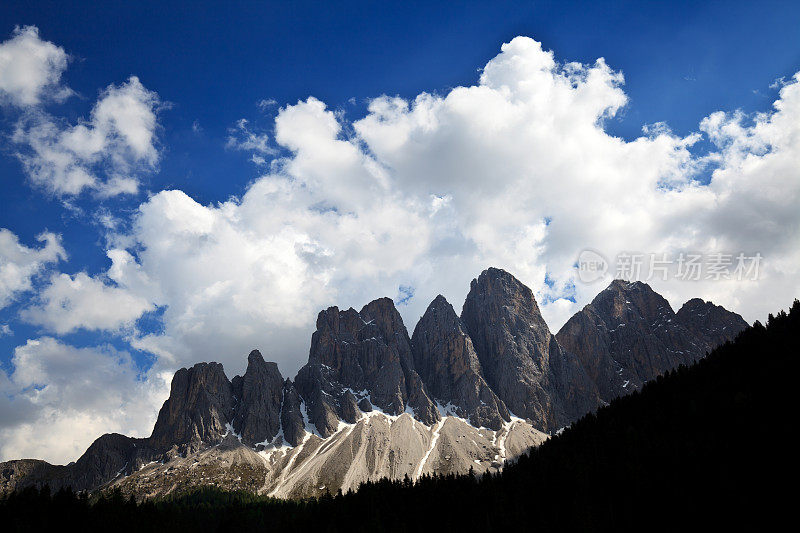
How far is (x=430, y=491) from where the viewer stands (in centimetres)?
12188

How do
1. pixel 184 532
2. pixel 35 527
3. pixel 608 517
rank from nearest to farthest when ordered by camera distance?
pixel 608 517
pixel 35 527
pixel 184 532

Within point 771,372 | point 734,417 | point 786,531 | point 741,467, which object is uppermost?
point 771,372

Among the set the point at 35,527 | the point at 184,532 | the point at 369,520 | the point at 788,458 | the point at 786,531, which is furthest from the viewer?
the point at 184,532

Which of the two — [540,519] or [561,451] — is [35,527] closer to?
[540,519]

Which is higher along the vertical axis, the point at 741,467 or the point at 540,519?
the point at 741,467

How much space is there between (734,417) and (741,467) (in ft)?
40.8

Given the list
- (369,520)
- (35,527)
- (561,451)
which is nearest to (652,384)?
(561,451)

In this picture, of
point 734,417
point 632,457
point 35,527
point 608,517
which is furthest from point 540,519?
point 35,527

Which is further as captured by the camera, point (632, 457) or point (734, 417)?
point (632, 457)

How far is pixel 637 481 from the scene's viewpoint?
294ft

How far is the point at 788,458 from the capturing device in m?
76.0

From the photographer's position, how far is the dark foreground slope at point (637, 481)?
7875 cm

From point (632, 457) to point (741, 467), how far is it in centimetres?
2027

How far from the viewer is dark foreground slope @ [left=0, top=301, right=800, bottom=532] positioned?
3100 inches
